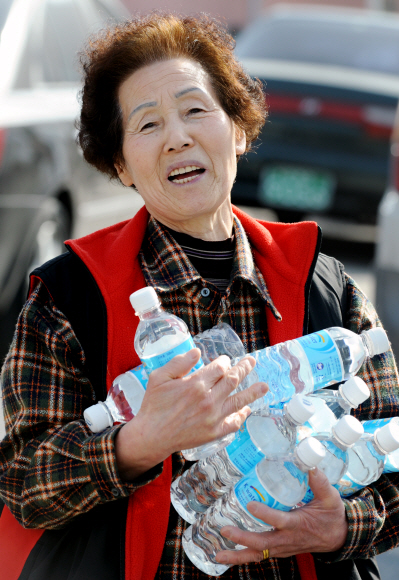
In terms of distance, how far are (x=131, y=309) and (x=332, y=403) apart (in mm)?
598

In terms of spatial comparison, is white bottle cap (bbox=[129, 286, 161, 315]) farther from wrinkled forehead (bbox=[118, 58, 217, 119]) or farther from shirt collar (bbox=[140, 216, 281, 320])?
wrinkled forehead (bbox=[118, 58, 217, 119])

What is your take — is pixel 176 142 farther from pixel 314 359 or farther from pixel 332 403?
pixel 332 403

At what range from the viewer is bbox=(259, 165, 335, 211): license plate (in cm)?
594

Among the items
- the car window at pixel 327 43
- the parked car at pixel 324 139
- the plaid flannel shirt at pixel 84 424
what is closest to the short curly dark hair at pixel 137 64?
the plaid flannel shirt at pixel 84 424

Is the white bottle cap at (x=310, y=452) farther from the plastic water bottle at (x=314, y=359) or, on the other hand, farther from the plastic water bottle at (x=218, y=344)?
the plastic water bottle at (x=218, y=344)

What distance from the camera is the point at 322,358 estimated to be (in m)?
1.89

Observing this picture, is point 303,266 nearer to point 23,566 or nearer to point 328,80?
point 23,566

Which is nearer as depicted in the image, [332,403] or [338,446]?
[338,446]

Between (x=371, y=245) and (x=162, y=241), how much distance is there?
16.2 feet

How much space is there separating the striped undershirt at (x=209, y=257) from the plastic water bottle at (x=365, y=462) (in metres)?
0.62

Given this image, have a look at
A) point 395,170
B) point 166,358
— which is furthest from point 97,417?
point 395,170

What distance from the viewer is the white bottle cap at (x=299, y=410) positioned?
68.2 inches

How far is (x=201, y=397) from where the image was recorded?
5.42 feet

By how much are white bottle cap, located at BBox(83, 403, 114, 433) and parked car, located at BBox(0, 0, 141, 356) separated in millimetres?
2079
